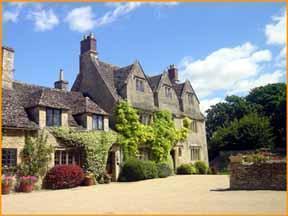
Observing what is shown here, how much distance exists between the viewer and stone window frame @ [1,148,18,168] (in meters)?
21.4

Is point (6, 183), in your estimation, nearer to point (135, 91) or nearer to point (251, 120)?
point (135, 91)

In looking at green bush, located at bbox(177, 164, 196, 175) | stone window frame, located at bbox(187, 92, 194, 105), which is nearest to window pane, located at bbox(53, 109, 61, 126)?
green bush, located at bbox(177, 164, 196, 175)

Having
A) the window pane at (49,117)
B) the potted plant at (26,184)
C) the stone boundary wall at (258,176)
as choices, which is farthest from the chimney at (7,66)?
the stone boundary wall at (258,176)

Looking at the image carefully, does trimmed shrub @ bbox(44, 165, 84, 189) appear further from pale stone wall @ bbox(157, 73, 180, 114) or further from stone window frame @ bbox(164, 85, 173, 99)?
stone window frame @ bbox(164, 85, 173, 99)

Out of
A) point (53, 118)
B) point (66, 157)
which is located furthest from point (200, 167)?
point (53, 118)

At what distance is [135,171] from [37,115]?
8492mm

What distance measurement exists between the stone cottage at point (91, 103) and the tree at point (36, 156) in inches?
16.7

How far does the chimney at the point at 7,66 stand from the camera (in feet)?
82.3

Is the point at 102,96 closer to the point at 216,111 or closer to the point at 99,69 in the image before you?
the point at 99,69

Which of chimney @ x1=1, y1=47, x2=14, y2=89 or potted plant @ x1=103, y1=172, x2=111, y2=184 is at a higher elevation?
chimney @ x1=1, y1=47, x2=14, y2=89

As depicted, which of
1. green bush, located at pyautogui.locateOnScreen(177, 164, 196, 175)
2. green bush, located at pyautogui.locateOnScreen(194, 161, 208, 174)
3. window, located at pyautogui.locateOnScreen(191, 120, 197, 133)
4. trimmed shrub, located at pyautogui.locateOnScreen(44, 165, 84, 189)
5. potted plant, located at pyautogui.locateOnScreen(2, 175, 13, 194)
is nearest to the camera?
potted plant, located at pyautogui.locateOnScreen(2, 175, 13, 194)

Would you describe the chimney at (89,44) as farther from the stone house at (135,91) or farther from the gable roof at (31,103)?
the gable roof at (31,103)

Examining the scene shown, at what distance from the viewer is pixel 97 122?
92.8 feet

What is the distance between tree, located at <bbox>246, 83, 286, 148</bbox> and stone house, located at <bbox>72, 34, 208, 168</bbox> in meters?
18.6
